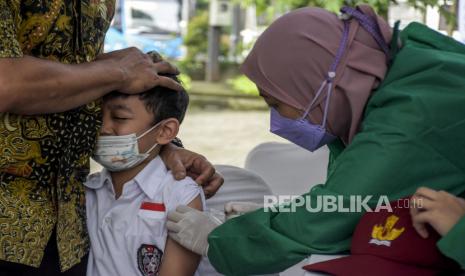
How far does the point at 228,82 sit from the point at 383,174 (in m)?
12.4

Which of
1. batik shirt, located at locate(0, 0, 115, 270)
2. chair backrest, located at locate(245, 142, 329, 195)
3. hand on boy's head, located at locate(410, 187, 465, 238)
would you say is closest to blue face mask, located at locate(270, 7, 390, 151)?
hand on boy's head, located at locate(410, 187, 465, 238)

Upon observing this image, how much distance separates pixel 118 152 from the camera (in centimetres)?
197

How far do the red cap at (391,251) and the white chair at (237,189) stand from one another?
0.86m

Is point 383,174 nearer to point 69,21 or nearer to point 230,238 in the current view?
point 230,238

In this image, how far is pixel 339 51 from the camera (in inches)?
71.1

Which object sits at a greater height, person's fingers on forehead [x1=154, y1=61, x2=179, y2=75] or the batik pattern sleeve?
the batik pattern sleeve

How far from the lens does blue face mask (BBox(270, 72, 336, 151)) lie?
1831mm

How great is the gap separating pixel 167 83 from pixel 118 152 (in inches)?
9.4

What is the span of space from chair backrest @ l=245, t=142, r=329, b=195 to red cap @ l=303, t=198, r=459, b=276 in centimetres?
126

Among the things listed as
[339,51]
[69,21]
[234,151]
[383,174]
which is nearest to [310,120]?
[339,51]

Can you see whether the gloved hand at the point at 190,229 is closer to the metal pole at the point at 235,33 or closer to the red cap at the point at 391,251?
the red cap at the point at 391,251

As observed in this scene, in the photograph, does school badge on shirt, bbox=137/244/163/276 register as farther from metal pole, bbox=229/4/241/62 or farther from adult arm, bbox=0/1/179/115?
metal pole, bbox=229/4/241/62

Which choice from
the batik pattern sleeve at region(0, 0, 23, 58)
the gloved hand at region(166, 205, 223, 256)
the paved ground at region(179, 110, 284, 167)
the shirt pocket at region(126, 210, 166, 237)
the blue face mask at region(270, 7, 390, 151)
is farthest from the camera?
the paved ground at region(179, 110, 284, 167)

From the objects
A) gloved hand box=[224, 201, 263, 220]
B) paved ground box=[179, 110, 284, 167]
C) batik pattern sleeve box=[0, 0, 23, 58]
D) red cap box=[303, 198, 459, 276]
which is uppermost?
batik pattern sleeve box=[0, 0, 23, 58]
